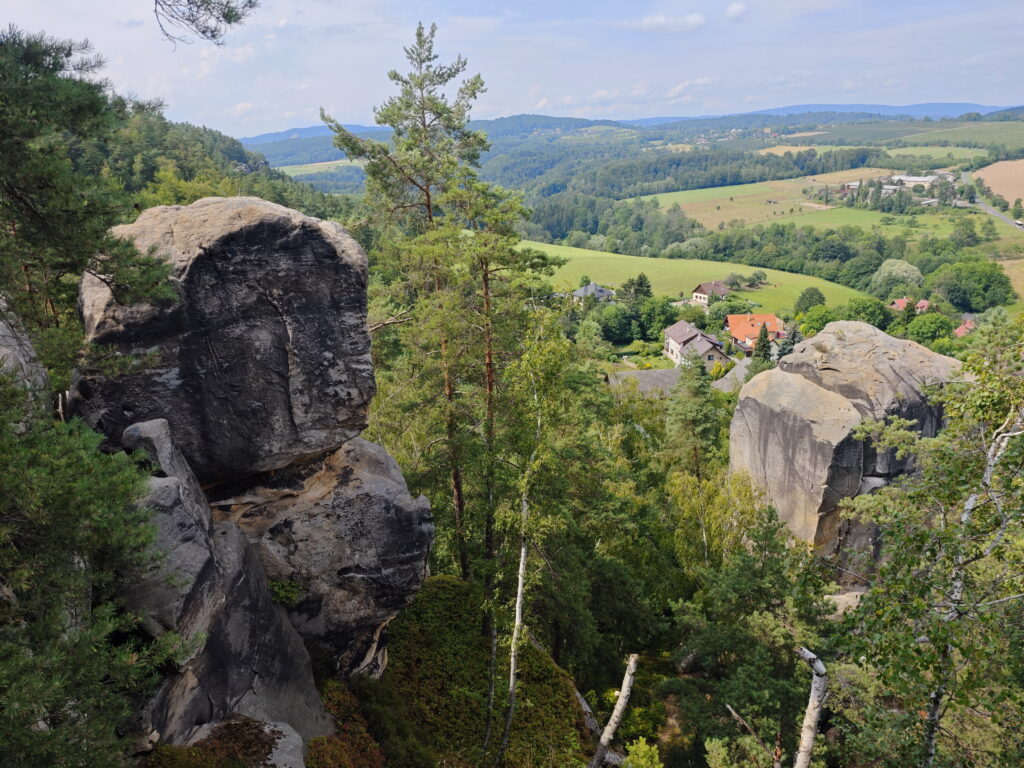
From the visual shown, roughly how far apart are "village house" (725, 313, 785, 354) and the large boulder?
267 feet

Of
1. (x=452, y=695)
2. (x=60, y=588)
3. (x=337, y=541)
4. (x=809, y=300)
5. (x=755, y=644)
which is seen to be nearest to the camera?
(x=60, y=588)

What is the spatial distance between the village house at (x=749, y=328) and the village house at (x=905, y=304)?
17.7 metres

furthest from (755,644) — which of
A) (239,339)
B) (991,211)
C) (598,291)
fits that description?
(991,211)

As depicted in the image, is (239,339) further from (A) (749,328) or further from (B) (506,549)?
(A) (749,328)

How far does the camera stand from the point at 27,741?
5.04m

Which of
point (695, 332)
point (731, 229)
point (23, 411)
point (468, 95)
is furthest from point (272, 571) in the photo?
point (731, 229)

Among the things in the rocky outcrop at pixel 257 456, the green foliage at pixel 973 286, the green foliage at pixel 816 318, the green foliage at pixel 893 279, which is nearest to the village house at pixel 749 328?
the green foliage at pixel 816 318

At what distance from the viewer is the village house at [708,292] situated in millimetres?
107312

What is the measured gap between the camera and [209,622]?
9.01m

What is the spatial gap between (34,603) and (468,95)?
18.9 meters

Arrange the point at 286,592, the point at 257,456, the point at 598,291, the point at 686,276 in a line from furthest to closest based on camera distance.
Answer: the point at 686,276, the point at 598,291, the point at 257,456, the point at 286,592

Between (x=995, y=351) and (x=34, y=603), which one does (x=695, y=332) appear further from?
(x=34, y=603)

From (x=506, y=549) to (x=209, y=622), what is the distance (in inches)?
226

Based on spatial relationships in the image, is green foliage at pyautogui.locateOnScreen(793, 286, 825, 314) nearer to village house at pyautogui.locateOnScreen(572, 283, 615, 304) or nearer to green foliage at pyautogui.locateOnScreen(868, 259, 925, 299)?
green foliage at pyautogui.locateOnScreen(868, 259, 925, 299)
